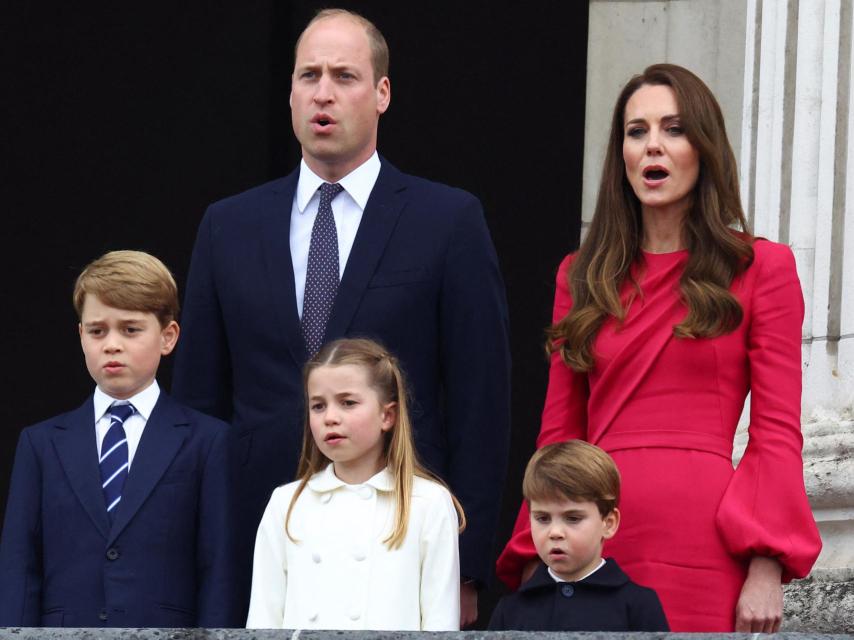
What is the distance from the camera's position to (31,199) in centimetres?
853

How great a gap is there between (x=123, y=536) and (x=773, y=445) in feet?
4.62

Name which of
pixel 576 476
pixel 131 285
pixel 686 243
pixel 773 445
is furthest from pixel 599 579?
pixel 131 285

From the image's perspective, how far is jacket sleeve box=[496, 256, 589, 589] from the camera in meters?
5.06

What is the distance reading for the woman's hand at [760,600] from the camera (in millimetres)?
4742

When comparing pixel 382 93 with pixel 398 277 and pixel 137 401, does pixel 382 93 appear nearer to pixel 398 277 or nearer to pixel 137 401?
pixel 398 277

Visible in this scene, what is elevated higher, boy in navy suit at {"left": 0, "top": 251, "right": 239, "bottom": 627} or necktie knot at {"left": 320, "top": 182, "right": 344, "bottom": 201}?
necktie knot at {"left": 320, "top": 182, "right": 344, "bottom": 201}

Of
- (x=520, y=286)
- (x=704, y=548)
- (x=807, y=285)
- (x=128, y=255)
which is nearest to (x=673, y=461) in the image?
(x=704, y=548)

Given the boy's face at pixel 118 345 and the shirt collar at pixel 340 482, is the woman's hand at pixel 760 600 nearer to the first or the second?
the shirt collar at pixel 340 482

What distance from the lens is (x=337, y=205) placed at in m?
5.48

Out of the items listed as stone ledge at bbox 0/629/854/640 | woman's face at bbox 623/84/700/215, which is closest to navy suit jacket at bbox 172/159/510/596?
woman's face at bbox 623/84/700/215

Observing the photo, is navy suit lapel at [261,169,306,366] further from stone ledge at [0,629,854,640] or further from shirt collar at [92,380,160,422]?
stone ledge at [0,629,854,640]

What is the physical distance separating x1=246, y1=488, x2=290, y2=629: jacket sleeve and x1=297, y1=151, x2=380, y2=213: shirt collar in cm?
83

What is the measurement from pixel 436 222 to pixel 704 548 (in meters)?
1.07

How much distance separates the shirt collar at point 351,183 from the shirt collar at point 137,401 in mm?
587
